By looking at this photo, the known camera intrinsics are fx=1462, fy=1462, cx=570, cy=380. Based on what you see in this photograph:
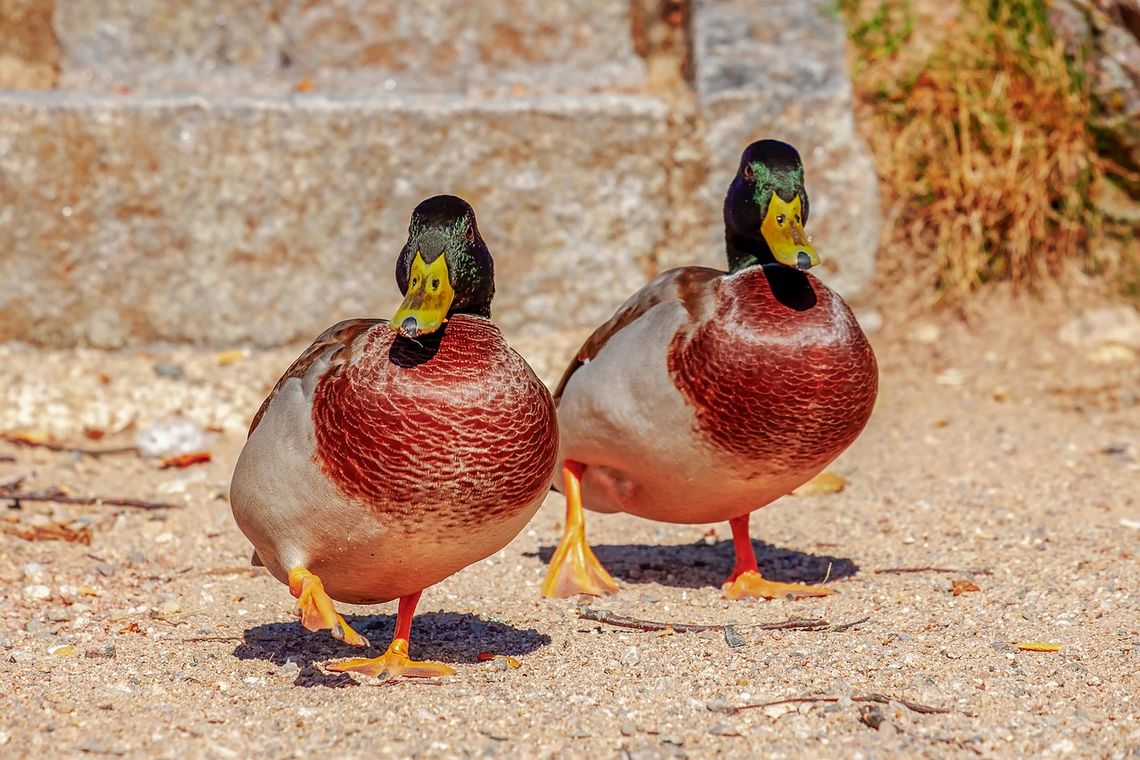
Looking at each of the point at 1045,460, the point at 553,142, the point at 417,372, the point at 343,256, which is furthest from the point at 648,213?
the point at 417,372

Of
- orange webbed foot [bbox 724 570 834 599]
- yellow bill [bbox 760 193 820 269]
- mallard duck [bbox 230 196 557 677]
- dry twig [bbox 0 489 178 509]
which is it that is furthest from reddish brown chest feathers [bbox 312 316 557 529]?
dry twig [bbox 0 489 178 509]

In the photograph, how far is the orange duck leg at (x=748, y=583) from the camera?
14.6 feet

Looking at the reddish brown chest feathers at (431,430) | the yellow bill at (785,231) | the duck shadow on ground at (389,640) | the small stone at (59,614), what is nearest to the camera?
the reddish brown chest feathers at (431,430)

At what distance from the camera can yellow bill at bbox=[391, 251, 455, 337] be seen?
121 inches

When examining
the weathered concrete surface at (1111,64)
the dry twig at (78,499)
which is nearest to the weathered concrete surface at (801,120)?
the weathered concrete surface at (1111,64)

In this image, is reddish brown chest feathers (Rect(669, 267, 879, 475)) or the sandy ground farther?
reddish brown chest feathers (Rect(669, 267, 879, 475))

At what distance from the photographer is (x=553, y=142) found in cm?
679

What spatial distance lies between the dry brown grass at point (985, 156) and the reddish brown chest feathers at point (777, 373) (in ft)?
11.4

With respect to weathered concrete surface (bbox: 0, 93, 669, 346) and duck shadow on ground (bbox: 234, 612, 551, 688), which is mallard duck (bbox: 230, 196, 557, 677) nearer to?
duck shadow on ground (bbox: 234, 612, 551, 688)

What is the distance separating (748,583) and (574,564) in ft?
1.80

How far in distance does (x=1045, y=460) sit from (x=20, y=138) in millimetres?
4612

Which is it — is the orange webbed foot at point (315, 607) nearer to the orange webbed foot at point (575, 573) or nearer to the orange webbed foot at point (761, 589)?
the orange webbed foot at point (575, 573)

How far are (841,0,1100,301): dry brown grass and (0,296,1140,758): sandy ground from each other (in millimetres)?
594

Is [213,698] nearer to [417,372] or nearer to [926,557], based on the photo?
[417,372]
